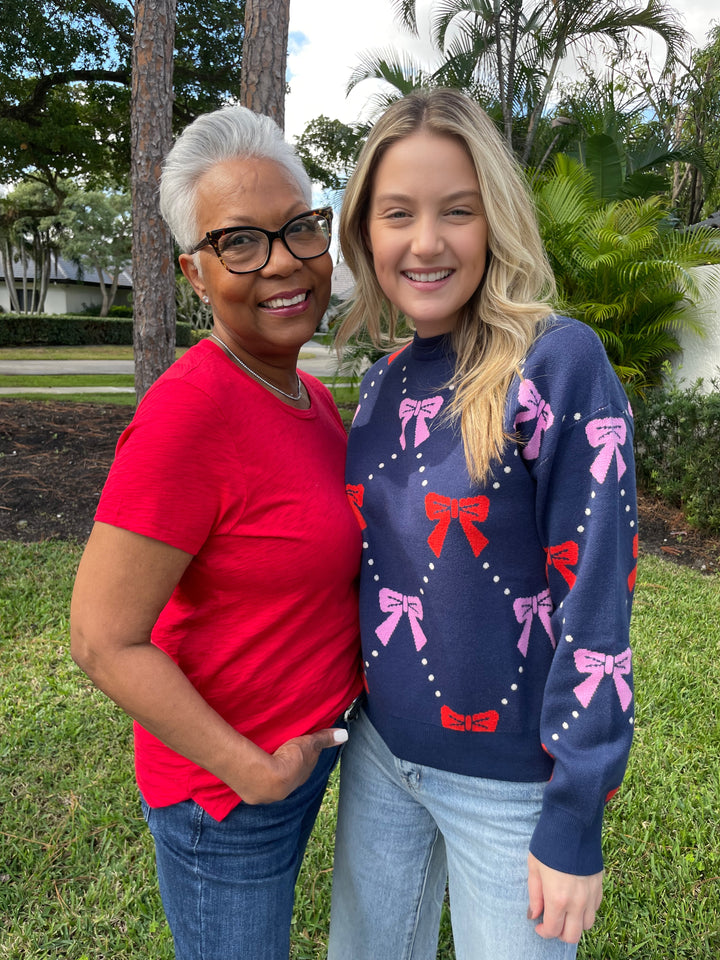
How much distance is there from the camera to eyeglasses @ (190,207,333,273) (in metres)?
1.58

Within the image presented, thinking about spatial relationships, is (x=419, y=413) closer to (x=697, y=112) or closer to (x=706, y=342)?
(x=706, y=342)

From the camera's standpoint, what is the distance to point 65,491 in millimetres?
7234

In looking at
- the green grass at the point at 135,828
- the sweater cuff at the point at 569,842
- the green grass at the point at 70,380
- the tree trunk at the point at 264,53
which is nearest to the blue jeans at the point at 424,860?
the sweater cuff at the point at 569,842

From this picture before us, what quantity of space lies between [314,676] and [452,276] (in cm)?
90

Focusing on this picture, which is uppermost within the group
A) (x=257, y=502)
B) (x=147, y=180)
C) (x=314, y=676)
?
(x=147, y=180)

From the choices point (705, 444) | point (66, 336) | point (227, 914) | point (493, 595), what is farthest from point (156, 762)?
point (66, 336)

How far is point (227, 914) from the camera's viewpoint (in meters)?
1.47

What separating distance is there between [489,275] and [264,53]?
403 centimetres

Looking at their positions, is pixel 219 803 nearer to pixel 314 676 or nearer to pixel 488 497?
pixel 314 676

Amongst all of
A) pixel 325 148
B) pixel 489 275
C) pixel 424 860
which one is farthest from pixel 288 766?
pixel 325 148

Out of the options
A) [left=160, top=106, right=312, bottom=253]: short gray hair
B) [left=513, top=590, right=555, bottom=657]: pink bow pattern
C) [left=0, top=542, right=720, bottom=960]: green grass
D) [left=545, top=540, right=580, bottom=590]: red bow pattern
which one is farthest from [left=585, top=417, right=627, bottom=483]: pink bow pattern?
[left=0, top=542, right=720, bottom=960]: green grass

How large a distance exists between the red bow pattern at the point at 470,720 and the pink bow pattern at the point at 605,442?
52 centimetres

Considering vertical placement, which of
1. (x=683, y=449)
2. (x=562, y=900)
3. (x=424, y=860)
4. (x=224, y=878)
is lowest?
(x=683, y=449)

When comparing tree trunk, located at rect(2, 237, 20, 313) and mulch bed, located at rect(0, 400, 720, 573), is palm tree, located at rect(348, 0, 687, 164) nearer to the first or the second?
mulch bed, located at rect(0, 400, 720, 573)
